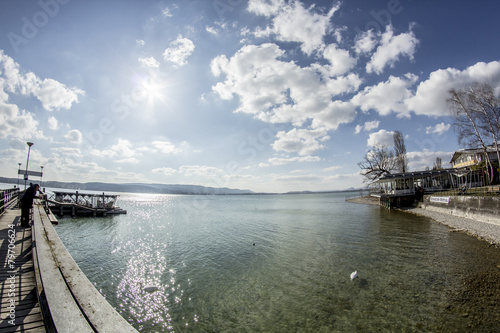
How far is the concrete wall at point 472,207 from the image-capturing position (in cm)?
1930

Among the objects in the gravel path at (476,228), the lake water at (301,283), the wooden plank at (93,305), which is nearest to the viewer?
the wooden plank at (93,305)

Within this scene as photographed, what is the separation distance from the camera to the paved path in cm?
A: 323

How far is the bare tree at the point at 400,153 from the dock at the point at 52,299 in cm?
6502

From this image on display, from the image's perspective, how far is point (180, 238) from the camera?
19.0 meters

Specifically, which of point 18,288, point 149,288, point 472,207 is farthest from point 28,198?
point 472,207

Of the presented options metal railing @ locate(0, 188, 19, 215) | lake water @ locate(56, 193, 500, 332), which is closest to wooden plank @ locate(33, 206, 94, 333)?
lake water @ locate(56, 193, 500, 332)

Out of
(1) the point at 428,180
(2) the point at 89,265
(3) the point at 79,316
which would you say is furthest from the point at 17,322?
(1) the point at 428,180

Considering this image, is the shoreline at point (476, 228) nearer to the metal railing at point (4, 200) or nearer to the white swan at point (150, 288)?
the white swan at point (150, 288)

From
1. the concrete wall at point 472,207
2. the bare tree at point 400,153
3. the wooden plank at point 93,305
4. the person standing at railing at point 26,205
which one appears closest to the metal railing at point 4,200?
the person standing at railing at point 26,205

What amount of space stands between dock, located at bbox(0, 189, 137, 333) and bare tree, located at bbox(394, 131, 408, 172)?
213 ft

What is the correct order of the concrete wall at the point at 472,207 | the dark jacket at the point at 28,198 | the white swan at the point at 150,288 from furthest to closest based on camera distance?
the concrete wall at the point at 472,207
the dark jacket at the point at 28,198
the white swan at the point at 150,288

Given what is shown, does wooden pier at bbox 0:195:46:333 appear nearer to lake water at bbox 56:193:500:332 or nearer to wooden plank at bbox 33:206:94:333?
wooden plank at bbox 33:206:94:333

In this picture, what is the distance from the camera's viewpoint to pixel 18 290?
446cm

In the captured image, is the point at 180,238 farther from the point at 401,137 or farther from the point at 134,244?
the point at 401,137
